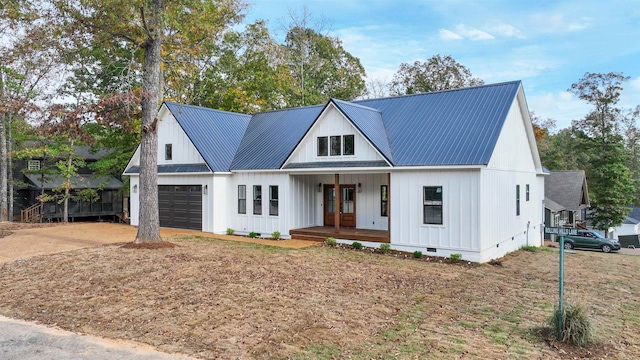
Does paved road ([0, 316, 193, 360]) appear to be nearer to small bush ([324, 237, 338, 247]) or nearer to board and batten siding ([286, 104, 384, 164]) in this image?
A: small bush ([324, 237, 338, 247])

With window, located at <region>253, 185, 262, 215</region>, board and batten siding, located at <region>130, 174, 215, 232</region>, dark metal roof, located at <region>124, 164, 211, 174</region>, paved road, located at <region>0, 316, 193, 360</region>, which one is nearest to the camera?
paved road, located at <region>0, 316, 193, 360</region>

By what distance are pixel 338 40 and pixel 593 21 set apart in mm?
22195

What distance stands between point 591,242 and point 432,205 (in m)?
17.5

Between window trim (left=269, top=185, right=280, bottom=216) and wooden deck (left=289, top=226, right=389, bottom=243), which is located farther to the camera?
window trim (left=269, top=185, right=280, bottom=216)

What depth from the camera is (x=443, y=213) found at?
1316cm

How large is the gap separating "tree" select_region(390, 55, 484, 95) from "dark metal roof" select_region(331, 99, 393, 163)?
72.5ft

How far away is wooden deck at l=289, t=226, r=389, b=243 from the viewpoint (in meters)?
14.6

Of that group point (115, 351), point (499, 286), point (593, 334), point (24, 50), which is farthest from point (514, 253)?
point (24, 50)

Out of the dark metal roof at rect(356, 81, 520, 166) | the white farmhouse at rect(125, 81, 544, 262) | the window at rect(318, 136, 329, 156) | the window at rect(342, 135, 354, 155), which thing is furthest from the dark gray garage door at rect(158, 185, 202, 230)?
the dark metal roof at rect(356, 81, 520, 166)

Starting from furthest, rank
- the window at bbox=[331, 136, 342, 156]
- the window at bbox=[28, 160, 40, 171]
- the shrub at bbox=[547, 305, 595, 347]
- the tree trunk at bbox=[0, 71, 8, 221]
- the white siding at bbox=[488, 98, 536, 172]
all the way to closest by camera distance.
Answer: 1. the window at bbox=[28, 160, 40, 171]
2. the tree trunk at bbox=[0, 71, 8, 221]
3. the window at bbox=[331, 136, 342, 156]
4. the white siding at bbox=[488, 98, 536, 172]
5. the shrub at bbox=[547, 305, 595, 347]

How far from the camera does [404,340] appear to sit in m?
6.12

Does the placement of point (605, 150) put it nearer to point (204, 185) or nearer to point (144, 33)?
point (204, 185)

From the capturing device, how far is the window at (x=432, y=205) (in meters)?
13.2

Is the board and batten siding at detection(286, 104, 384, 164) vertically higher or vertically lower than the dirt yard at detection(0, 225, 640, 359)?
higher
